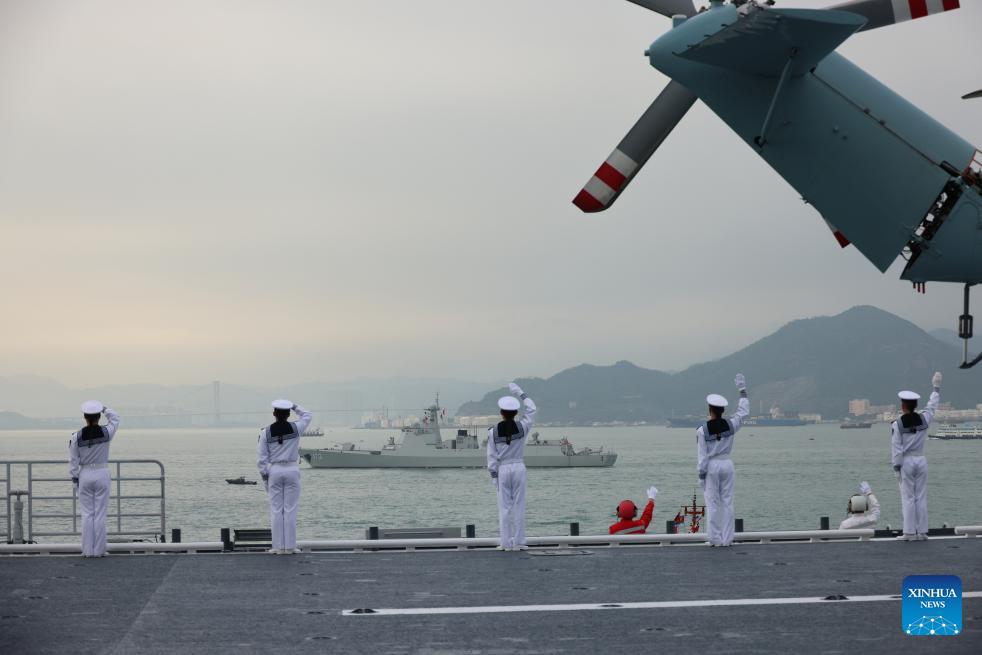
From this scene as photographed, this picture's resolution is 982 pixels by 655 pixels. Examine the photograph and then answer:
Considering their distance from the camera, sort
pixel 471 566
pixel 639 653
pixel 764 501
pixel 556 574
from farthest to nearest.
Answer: pixel 764 501 → pixel 471 566 → pixel 556 574 → pixel 639 653

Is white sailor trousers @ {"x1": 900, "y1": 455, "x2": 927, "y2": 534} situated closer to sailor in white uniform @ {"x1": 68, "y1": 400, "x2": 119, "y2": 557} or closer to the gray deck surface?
the gray deck surface

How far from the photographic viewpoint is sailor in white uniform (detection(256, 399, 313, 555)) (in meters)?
13.6

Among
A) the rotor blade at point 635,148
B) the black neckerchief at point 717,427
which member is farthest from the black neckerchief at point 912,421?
Result: the rotor blade at point 635,148

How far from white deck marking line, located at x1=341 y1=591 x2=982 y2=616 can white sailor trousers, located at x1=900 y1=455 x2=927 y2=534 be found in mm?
5218

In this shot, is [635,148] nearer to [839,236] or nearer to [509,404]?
[839,236]

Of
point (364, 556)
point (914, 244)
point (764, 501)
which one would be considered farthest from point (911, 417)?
point (764, 501)

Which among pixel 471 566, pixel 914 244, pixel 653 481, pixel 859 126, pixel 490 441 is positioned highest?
pixel 859 126

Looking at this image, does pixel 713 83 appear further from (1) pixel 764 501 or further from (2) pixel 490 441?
(1) pixel 764 501

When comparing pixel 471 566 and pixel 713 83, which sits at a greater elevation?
pixel 713 83

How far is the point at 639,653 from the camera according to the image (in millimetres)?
7430

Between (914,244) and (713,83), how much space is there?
401 cm

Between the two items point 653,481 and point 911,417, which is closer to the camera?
point 911,417

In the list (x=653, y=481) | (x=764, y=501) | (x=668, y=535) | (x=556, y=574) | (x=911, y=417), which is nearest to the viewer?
(x=556, y=574)

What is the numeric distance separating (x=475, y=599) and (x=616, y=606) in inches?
53.6
